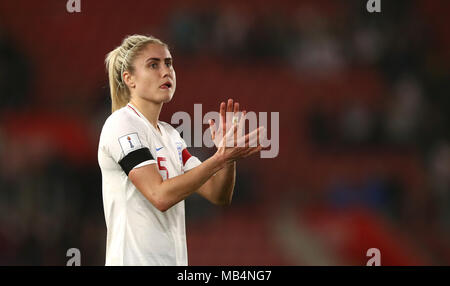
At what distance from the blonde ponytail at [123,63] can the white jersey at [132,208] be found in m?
0.17

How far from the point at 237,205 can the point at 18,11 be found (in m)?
3.64

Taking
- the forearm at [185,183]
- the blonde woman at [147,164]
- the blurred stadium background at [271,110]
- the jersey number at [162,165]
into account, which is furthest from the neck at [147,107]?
the blurred stadium background at [271,110]

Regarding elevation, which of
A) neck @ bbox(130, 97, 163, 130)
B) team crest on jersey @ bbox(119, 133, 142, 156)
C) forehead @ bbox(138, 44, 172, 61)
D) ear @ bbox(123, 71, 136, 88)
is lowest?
team crest on jersey @ bbox(119, 133, 142, 156)

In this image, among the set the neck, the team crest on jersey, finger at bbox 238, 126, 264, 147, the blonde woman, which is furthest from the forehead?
finger at bbox 238, 126, 264, 147

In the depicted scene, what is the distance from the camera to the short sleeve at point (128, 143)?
2150mm

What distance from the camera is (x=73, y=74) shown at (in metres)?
7.05

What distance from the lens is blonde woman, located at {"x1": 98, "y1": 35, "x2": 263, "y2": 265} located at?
6.84ft

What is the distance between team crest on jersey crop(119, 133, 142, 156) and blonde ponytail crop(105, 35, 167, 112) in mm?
296

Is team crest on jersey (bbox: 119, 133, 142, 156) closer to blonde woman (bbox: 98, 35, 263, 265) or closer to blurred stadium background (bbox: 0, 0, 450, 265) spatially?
blonde woman (bbox: 98, 35, 263, 265)

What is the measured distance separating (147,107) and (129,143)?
23 centimetres

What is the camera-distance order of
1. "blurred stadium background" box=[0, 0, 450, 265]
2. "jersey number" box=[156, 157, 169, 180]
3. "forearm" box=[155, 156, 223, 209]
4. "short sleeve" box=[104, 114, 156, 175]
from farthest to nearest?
"blurred stadium background" box=[0, 0, 450, 265] < "jersey number" box=[156, 157, 169, 180] < "short sleeve" box=[104, 114, 156, 175] < "forearm" box=[155, 156, 223, 209]

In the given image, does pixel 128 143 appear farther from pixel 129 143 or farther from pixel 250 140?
pixel 250 140

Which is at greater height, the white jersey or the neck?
the neck

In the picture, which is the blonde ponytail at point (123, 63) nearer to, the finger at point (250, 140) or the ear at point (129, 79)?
the ear at point (129, 79)
